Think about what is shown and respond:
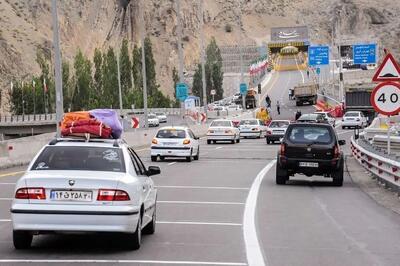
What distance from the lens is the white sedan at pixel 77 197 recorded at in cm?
1012

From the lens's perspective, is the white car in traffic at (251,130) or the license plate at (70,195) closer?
the license plate at (70,195)

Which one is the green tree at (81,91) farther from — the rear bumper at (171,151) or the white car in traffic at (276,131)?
the rear bumper at (171,151)

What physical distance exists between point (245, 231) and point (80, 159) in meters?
3.44

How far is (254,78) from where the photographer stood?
14550cm

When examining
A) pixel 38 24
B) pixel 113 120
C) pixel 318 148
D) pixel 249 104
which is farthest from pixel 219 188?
pixel 38 24

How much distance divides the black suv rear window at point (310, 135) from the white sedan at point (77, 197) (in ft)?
41.1

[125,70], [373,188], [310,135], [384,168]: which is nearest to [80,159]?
[384,168]

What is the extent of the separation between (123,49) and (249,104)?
78.7ft

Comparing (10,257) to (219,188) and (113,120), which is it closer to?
(113,120)

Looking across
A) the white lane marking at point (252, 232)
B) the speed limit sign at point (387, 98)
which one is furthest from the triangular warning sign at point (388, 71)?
the white lane marking at point (252, 232)

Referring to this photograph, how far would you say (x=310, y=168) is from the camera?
22641mm

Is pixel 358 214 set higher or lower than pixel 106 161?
lower

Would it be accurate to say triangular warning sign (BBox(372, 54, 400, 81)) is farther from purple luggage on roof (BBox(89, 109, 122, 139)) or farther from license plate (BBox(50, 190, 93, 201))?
license plate (BBox(50, 190, 93, 201))

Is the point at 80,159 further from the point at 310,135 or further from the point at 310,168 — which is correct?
the point at 310,135
